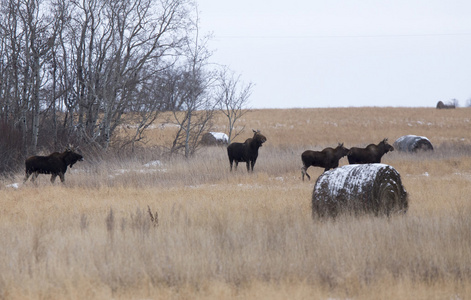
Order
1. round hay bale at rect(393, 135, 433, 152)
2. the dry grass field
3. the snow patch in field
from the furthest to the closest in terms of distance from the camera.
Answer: round hay bale at rect(393, 135, 433, 152) → the snow patch in field → the dry grass field

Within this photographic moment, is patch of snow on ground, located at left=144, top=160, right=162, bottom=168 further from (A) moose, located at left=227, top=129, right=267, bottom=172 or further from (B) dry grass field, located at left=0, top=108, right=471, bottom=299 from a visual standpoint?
(B) dry grass field, located at left=0, top=108, right=471, bottom=299

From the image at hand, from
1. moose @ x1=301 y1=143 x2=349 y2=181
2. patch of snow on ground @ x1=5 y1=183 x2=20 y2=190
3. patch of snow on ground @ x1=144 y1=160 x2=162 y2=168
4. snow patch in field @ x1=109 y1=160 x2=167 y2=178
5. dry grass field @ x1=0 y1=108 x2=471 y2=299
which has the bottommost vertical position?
dry grass field @ x1=0 y1=108 x2=471 y2=299

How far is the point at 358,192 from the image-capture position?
9602 mm

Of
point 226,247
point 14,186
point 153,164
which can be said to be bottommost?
point 226,247

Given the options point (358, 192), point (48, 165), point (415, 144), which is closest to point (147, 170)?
point (48, 165)

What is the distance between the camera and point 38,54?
22.2 metres

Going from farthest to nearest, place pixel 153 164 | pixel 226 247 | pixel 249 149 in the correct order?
pixel 153 164, pixel 249 149, pixel 226 247

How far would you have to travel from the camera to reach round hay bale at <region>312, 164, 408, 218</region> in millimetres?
9547

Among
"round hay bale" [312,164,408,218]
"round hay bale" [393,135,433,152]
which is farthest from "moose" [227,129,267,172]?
"round hay bale" [393,135,433,152]

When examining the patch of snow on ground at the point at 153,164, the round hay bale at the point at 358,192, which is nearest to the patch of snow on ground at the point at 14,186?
the patch of snow on ground at the point at 153,164

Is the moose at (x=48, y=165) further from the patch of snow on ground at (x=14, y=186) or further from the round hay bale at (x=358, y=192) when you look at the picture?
the round hay bale at (x=358, y=192)

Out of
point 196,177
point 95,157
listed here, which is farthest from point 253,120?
point 196,177

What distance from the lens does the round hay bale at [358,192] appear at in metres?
9.55

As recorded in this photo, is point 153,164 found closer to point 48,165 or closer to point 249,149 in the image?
point 249,149
